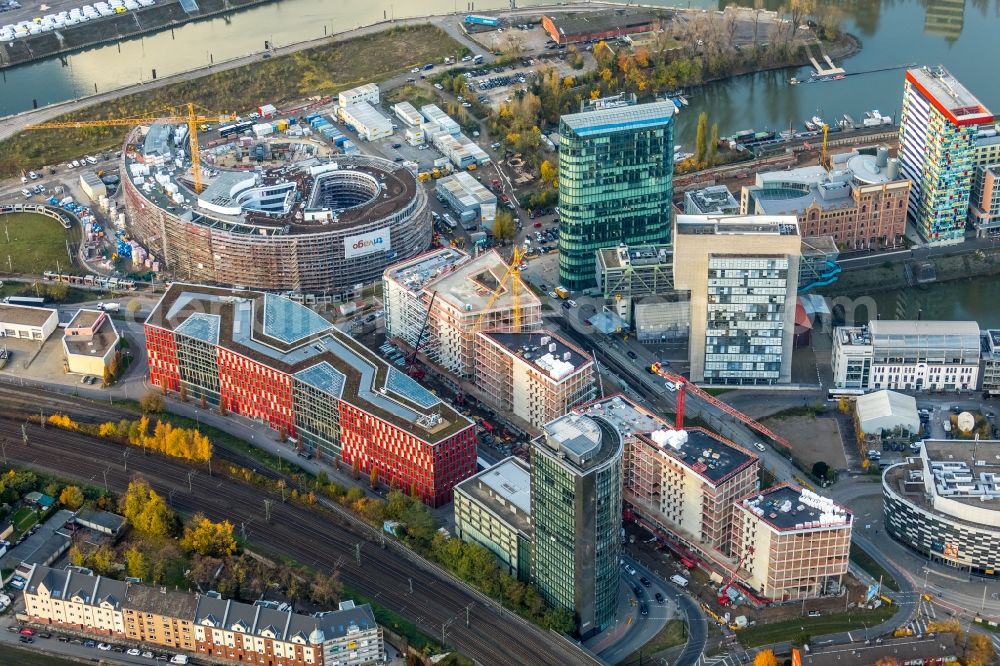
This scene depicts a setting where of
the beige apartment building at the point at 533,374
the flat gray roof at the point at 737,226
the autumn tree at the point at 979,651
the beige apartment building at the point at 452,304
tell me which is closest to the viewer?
the autumn tree at the point at 979,651

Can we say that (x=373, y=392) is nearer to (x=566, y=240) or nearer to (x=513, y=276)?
(x=513, y=276)

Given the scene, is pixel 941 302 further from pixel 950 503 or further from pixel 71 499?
pixel 71 499

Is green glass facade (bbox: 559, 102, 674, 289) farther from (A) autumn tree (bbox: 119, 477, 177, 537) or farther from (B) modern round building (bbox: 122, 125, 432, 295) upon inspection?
(A) autumn tree (bbox: 119, 477, 177, 537)

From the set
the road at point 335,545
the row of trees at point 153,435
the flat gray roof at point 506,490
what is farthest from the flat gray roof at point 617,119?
the road at point 335,545

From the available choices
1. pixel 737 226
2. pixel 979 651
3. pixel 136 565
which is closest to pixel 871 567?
pixel 979 651

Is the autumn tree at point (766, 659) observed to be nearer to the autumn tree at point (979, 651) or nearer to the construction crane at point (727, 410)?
the autumn tree at point (979, 651)

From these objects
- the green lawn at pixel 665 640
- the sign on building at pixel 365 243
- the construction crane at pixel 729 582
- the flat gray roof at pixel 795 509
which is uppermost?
the sign on building at pixel 365 243

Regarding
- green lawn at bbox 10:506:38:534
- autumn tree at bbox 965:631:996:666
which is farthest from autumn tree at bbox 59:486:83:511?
autumn tree at bbox 965:631:996:666
